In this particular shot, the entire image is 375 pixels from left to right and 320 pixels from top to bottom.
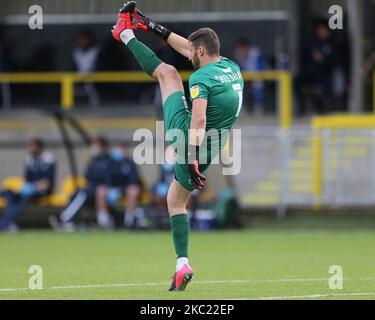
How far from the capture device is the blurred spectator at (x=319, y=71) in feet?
87.2

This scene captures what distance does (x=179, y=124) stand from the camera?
38.0 ft

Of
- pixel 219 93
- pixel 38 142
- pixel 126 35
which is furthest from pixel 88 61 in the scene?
pixel 219 93

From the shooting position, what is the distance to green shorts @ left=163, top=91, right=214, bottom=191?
11.5 meters

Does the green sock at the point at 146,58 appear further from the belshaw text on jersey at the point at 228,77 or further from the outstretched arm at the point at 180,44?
the belshaw text on jersey at the point at 228,77

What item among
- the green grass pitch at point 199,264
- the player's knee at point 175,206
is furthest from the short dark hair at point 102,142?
the player's knee at point 175,206

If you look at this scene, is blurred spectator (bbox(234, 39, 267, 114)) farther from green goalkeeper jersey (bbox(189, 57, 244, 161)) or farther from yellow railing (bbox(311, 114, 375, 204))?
green goalkeeper jersey (bbox(189, 57, 244, 161))

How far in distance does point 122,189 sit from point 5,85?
21.1ft

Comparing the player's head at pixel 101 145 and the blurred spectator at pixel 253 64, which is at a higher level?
the blurred spectator at pixel 253 64

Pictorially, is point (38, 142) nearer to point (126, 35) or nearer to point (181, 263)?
point (126, 35)

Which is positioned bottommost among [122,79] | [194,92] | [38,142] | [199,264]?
[199,264]

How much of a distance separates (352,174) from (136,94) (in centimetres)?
683

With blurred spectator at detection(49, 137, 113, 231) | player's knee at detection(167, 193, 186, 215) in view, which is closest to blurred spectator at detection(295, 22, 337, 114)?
blurred spectator at detection(49, 137, 113, 231)

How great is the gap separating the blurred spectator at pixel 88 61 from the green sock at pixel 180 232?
54.4ft
